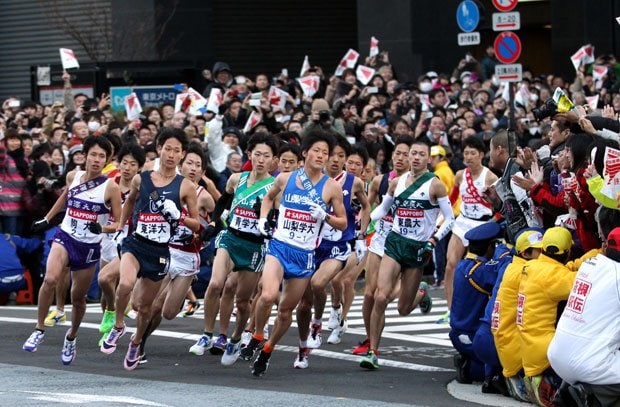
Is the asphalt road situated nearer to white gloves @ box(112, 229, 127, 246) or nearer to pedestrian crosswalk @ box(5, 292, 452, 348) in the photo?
pedestrian crosswalk @ box(5, 292, 452, 348)

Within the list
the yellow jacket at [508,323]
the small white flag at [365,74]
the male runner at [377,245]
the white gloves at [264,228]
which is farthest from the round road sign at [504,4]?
the yellow jacket at [508,323]

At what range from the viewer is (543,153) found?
12.9m

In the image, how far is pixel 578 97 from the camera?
23.9 m

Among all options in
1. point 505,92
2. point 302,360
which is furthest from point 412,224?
point 505,92

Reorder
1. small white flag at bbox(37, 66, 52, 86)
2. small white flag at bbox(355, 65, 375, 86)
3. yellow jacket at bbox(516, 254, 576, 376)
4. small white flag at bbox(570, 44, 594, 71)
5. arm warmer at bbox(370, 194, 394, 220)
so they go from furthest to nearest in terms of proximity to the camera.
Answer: small white flag at bbox(37, 66, 52, 86) → small white flag at bbox(570, 44, 594, 71) → small white flag at bbox(355, 65, 375, 86) → arm warmer at bbox(370, 194, 394, 220) → yellow jacket at bbox(516, 254, 576, 376)

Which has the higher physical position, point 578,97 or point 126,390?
point 578,97

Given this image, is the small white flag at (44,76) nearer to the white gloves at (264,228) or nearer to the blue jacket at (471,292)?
the white gloves at (264,228)

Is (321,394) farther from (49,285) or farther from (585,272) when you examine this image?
(49,285)

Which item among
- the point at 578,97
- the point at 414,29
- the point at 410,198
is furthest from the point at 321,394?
the point at 414,29

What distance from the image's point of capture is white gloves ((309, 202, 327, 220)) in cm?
1285

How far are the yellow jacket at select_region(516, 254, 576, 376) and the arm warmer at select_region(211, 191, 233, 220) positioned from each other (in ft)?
14.0

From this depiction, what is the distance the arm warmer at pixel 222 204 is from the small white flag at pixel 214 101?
28.9 ft

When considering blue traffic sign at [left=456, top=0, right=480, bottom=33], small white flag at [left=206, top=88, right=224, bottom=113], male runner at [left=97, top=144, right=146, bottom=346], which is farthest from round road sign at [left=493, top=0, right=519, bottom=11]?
male runner at [left=97, top=144, right=146, bottom=346]

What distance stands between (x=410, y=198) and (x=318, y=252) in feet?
3.46
